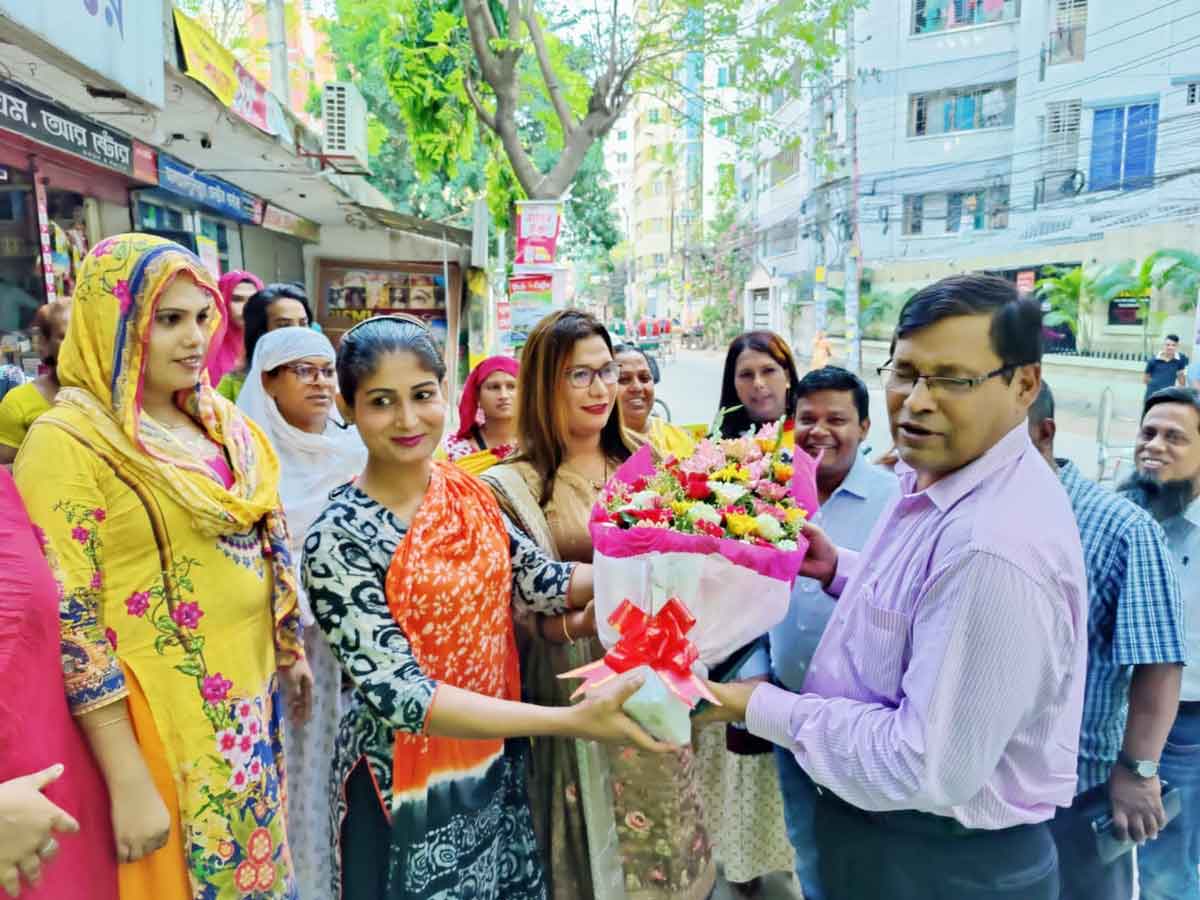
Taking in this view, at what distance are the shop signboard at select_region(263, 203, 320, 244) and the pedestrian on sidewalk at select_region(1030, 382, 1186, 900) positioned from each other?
813cm

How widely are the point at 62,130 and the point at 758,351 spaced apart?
152 inches

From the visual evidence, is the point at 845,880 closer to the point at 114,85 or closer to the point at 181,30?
the point at 114,85

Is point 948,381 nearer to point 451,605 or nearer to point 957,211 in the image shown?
point 451,605

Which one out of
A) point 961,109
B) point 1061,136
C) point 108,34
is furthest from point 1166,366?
point 961,109

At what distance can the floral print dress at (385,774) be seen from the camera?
1.43 m

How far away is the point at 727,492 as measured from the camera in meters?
1.49

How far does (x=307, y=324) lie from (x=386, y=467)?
2.11 meters

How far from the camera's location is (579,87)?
31.7ft

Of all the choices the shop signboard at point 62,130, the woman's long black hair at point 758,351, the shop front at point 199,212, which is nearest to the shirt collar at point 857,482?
the woman's long black hair at point 758,351

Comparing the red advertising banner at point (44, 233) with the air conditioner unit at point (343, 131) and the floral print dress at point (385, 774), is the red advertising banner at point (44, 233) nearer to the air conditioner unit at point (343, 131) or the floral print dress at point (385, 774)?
the air conditioner unit at point (343, 131)

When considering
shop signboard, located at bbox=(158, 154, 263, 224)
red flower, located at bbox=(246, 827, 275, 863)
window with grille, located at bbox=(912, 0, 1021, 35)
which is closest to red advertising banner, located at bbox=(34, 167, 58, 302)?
shop signboard, located at bbox=(158, 154, 263, 224)

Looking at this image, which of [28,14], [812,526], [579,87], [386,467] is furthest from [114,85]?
[579,87]

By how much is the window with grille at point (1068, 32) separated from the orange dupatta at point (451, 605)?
15.1 metres

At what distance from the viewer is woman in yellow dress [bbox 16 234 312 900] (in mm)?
1518
